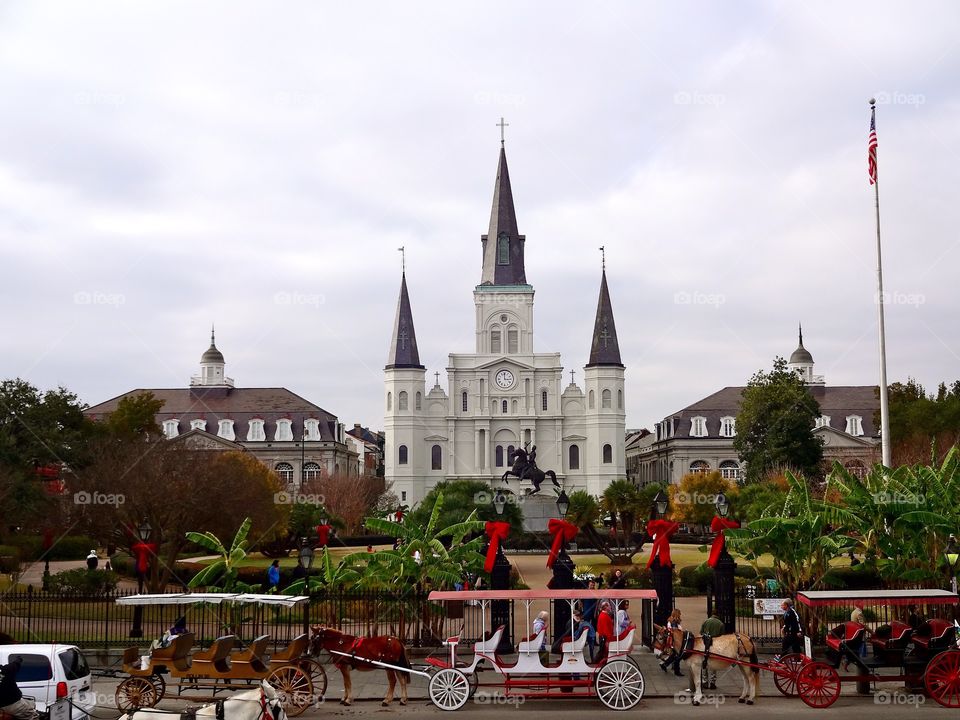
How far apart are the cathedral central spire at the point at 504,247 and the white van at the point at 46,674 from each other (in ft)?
277

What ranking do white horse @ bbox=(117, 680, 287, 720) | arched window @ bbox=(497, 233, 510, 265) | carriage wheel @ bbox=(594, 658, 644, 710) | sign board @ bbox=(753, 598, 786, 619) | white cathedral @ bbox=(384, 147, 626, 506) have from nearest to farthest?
white horse @ bbox=(117, 680, 287, 720) → carriage wheel @ bbox=(594, 658, 644, 710) → sign board @ bbox=(753, 598, 786, 619) → white cathedral @ bbox=(384, 147, 626, 506) → arched window @ bbox=(497, 233, 510, 265)

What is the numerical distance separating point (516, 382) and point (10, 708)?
83827mm

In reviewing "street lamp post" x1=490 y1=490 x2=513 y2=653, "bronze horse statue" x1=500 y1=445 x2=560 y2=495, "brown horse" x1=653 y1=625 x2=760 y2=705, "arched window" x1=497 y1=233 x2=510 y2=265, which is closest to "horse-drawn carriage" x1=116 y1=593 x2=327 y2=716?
"street lamp post" x1=490 y1=490 x2=513 y2=653

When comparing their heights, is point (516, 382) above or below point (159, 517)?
above

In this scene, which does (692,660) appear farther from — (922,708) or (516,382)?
(516,382)

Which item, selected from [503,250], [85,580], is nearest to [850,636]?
[85,580]

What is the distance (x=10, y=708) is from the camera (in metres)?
12.1

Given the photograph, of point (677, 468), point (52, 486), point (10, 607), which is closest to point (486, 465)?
point (677, 468)

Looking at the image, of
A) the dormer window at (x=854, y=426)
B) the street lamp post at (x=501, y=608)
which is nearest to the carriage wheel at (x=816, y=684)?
the street lamp post at (x=501, y=608)

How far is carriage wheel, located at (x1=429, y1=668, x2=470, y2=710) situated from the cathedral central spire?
8268cm

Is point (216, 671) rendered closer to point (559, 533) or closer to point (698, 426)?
point (559, 533)

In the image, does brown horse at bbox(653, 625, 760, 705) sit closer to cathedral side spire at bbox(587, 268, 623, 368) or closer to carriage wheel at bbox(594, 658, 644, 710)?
carriage wheel at bbox(594, 658, 644, 710)

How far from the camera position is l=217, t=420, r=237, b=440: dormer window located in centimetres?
9706

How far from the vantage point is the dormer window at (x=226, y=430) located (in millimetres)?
97062
